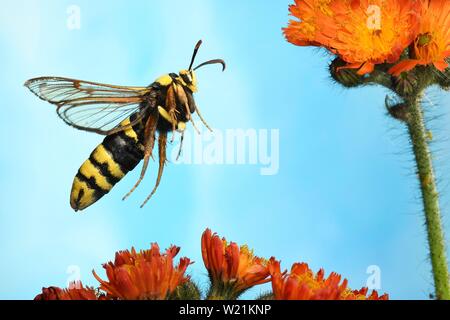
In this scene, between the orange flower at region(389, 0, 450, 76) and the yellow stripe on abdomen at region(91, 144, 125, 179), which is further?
the yellow stripe on abdomen at region(91, 144, 125, 179)

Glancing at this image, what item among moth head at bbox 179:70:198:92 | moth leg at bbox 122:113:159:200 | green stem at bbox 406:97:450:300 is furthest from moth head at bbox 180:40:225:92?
green stem at bbox 406:97:450:300

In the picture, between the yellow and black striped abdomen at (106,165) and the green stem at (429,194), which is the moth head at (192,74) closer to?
the yellow and black striped abdomen at (106,165)

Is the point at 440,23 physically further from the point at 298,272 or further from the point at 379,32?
the point at 298,272

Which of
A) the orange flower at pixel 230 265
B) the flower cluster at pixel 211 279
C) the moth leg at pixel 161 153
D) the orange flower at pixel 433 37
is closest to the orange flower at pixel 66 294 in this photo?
the flower cluster at pixel 211 279

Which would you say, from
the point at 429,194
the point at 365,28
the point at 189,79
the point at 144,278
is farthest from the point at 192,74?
the point at 144,278

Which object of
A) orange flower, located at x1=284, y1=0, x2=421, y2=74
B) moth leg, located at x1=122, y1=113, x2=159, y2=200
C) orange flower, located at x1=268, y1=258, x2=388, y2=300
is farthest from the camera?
moth leg, located at x1=122, y1=113, x2=159, y2=200

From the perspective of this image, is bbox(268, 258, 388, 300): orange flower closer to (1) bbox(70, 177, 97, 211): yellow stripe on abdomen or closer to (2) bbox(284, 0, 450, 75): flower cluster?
(2) bbox(284, 0, 450, 75): flower cluster
